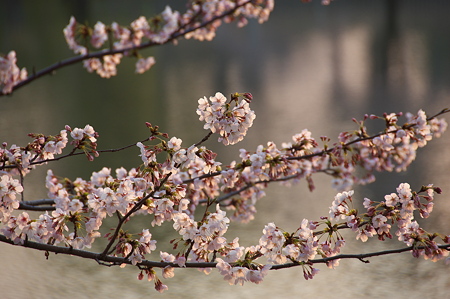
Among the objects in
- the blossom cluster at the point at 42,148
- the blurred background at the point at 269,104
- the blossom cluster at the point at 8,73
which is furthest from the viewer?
the blurred background at the point at 269,104

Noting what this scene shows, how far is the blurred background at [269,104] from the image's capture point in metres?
3.46

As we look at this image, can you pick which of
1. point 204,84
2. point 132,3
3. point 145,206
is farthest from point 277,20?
point 145,206

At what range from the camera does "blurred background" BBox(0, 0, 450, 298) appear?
3.46m

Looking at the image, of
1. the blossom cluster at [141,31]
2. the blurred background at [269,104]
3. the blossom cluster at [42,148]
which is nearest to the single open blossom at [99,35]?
the blossom cluster at [141,31]

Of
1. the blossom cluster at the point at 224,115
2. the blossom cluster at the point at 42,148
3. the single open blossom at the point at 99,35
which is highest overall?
the single open blossom at the point at 99,35

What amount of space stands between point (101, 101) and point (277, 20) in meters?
11.2

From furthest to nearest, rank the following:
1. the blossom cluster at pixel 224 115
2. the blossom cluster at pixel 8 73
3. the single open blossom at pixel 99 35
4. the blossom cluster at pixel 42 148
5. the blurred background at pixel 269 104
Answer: the blurred background at pixel 269 104, the single open blossom at pixel 99 35, the blossom cluster at pixel 42 148, the blossom cluster at pixel 224 115, the blossom cluster at pixel 8 73

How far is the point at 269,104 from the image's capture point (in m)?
8.02

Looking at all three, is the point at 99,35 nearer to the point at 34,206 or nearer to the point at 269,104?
the point at 34,206

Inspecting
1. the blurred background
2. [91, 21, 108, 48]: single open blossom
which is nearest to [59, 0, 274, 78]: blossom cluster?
[91, 21, 108, 48]: single open blossom

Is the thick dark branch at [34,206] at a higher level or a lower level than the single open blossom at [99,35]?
lower

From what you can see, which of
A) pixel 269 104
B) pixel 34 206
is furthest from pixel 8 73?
pixel 269 104

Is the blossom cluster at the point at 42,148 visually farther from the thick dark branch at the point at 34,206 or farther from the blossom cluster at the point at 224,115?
the blossom cluster at the point at 224,115

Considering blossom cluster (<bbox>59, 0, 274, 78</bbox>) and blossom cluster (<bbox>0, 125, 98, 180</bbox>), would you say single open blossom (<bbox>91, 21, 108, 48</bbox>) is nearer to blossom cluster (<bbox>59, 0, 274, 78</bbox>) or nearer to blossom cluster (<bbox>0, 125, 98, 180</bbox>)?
blossom cluster (<bbox>59, 0, 274, 78</bbox>)
